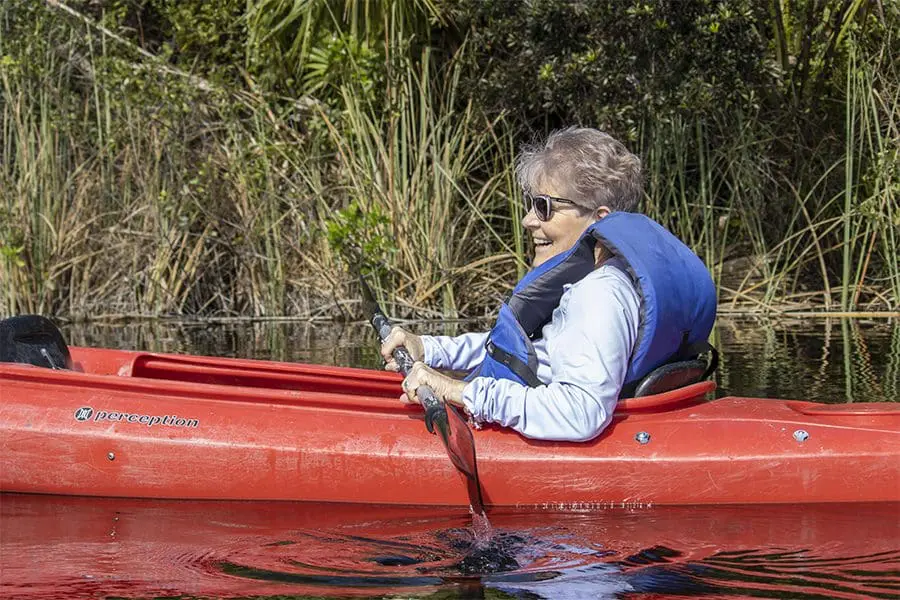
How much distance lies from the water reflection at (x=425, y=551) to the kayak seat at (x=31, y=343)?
23.7 inches

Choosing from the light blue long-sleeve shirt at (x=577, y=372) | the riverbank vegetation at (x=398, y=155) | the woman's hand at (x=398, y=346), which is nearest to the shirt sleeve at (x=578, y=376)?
the light blue long-sleeve shirt at (x=577, y=372)

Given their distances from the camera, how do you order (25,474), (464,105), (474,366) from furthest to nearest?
(464,105)
(474,366)
(25,474)

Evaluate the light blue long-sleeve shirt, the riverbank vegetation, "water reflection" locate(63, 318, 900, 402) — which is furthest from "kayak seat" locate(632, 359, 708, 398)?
the riverbank vegetation

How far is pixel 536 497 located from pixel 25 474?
1.61m

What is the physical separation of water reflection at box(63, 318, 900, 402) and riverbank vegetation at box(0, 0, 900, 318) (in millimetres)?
383

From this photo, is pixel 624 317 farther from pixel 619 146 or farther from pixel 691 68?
→ pixel 691 68

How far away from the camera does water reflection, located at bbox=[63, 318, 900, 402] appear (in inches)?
217

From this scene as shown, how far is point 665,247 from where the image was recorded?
3.58 metres

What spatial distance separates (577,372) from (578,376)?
12mm

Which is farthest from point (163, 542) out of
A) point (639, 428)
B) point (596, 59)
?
point (596, 59)

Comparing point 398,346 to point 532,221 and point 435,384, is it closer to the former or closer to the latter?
point 435,384

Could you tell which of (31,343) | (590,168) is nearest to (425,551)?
(590,168)

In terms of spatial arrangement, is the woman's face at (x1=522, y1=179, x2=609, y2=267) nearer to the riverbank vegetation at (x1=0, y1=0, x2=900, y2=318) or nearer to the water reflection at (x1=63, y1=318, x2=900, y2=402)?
the water reflection at (x1=63, y1=318, x2=900, y2=402)

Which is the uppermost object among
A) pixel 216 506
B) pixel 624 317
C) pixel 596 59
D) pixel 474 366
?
pixel 596 59
